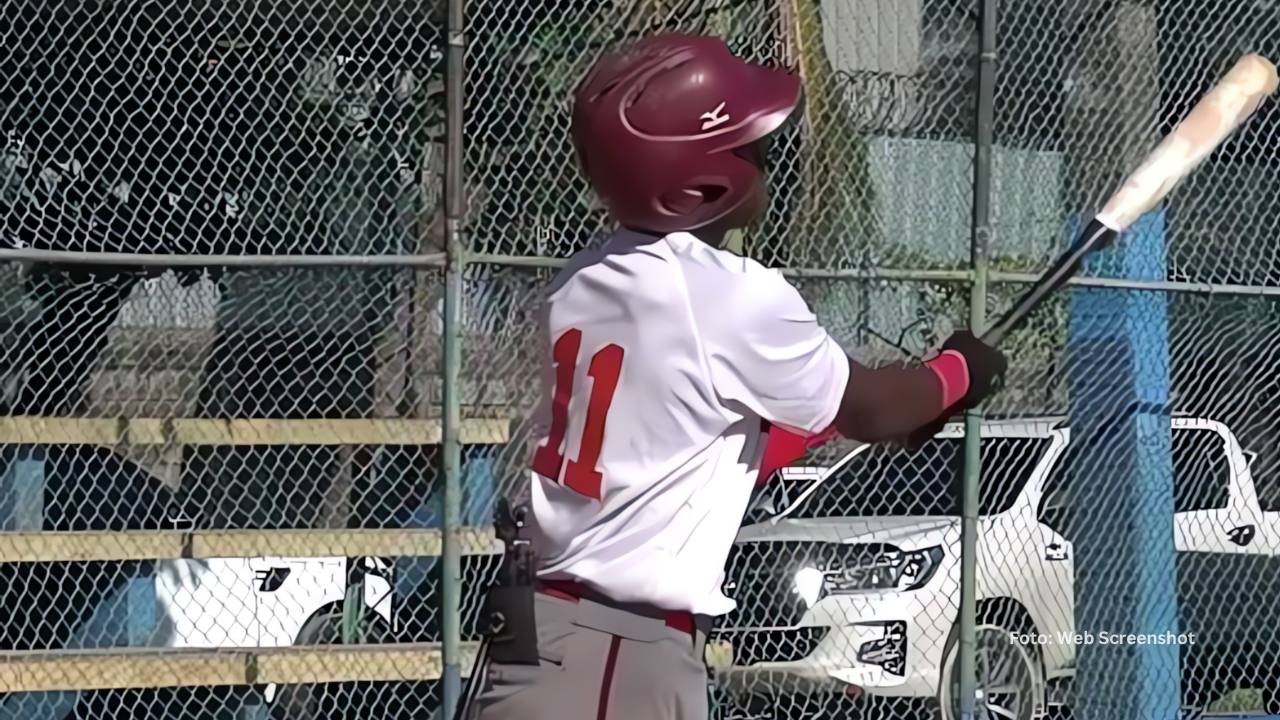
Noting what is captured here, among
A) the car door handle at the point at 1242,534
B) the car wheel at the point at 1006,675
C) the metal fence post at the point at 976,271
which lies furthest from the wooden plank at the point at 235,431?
the car door handle at the point at 1242,534

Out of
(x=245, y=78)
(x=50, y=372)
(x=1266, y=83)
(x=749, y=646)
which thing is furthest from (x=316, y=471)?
(x=1266, y=83)

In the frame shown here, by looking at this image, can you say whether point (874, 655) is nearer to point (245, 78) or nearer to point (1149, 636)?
point (1149, 636)

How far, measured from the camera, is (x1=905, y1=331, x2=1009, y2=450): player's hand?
3168 mm

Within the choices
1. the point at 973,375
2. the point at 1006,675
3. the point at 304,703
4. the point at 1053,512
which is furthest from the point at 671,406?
the point at 1053,512

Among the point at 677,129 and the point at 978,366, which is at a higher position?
the point at 677,129

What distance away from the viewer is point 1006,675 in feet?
26.9

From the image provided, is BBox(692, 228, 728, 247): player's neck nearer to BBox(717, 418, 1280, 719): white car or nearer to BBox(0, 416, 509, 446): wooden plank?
BBox(0, 416, 509, 446): wooden plank

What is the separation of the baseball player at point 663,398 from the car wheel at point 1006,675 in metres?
5.09

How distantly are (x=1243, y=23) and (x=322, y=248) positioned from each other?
11.5 ft

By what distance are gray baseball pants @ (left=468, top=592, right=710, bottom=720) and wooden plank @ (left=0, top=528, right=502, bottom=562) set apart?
104 inches

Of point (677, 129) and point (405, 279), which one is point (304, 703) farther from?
point (677, 129)

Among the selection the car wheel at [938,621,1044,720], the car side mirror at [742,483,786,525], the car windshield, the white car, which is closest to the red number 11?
the white car

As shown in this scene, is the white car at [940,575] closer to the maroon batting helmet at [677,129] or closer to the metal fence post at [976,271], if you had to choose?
the metal fence post at [976,271]

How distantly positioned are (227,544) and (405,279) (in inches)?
40.4
